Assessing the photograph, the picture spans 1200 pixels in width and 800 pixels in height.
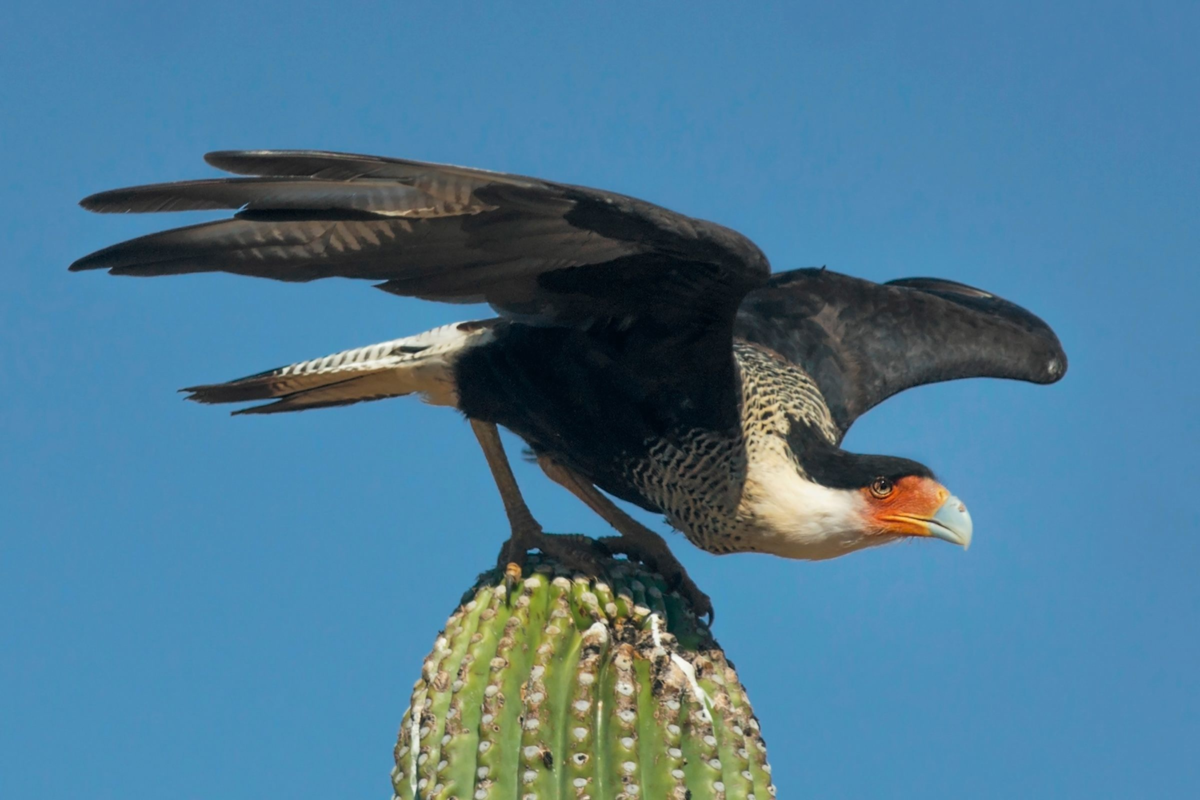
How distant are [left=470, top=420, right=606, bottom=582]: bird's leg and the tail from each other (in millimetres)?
258

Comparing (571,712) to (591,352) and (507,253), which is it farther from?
(591,352)

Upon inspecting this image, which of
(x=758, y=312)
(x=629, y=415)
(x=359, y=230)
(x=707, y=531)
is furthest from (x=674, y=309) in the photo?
(x=758, y=312)

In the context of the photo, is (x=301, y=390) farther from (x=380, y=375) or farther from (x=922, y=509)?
(x=922, y=509)

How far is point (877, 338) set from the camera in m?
6.87

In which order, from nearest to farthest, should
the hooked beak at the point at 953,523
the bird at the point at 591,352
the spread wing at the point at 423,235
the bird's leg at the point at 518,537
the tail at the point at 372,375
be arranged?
the spread wing at the point at 423,235 → the bird at the point at 591,352 → the bird's leg at the point at 518,537 → the hooked beak at the point at 953,523 → the tail at the point at 372,375

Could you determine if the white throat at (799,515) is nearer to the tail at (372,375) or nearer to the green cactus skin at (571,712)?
the green cactus skin at (571,712)

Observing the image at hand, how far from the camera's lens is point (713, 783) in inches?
158

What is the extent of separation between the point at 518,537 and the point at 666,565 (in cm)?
55

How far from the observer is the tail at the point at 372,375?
5.75 meters

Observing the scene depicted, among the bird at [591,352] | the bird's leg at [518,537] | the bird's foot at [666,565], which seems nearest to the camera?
the bird at [591,352]

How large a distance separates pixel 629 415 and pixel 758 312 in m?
1.48

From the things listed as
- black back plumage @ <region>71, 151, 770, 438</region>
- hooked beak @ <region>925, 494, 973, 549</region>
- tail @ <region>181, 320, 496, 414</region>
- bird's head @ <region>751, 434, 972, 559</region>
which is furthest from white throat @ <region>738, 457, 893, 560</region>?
tail @ <region>181, 320, 496, 414</region>

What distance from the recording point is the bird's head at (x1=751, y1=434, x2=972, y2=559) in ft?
16.7

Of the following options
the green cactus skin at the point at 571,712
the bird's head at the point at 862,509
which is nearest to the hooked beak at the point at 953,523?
the bird's head at the point at 862,509
